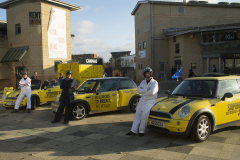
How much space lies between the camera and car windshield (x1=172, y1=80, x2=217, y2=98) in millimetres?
5605

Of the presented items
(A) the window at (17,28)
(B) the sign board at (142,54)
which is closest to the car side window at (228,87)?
(A) the window at (17,28)

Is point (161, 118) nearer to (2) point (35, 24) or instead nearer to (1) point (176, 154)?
(1) point (176, 154)

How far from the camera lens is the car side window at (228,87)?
5.61m

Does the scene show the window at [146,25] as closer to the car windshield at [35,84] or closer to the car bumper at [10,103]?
the car windshield at [35,84]

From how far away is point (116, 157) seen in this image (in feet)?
14.1

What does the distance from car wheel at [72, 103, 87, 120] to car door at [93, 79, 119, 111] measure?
44 centimetres

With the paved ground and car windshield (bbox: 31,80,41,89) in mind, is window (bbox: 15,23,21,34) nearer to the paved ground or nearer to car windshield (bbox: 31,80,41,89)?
car windshield (bbox: 31,80,41,89)

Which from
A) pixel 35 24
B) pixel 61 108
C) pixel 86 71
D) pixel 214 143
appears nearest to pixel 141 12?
pixel 35 24

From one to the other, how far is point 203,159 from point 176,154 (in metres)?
0.53

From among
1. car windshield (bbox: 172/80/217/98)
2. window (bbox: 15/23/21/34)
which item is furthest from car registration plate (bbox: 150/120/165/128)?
window (bbox: 15/23/21/34)

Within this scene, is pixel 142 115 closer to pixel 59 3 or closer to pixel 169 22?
pixel 59 3

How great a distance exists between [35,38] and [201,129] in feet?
67.6

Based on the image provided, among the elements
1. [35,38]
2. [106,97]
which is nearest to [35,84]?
[106,97]

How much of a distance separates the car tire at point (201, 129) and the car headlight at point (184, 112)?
0.29 metres
